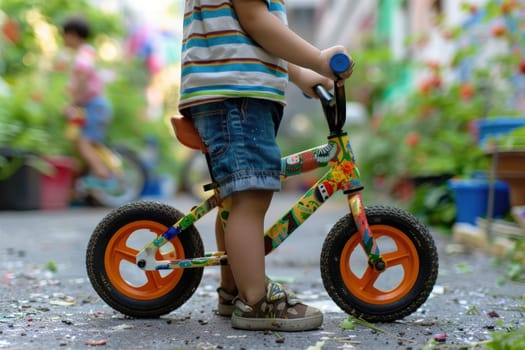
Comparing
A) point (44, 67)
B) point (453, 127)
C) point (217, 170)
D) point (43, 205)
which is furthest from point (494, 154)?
point (44, 67)

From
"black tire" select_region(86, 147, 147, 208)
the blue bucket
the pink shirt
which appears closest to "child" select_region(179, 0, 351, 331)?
the blue bucket

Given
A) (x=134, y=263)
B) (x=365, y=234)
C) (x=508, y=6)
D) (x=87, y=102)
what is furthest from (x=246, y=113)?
Answer: (x=87, y=102)

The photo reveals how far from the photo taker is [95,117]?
762 centimetres

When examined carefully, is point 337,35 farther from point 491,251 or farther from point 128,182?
point 491,251

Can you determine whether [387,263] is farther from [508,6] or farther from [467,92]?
[467,92]

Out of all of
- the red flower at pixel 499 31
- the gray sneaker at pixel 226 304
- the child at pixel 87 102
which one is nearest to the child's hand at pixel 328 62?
the gray sneaker at pixel 226 304

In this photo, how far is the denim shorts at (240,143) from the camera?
87.4 inches

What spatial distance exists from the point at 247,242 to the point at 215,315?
41 cm

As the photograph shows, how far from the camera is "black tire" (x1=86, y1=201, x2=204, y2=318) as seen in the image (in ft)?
8.05

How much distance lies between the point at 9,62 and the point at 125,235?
6744 mm

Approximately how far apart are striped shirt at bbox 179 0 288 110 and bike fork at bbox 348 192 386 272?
413 millimetres

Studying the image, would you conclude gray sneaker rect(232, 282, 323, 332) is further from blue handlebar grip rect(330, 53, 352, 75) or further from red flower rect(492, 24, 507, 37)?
red flower rect(492, 24, 507, 37)

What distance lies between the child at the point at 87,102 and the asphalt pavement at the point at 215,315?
342 centimetres

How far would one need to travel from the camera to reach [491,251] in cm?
423
